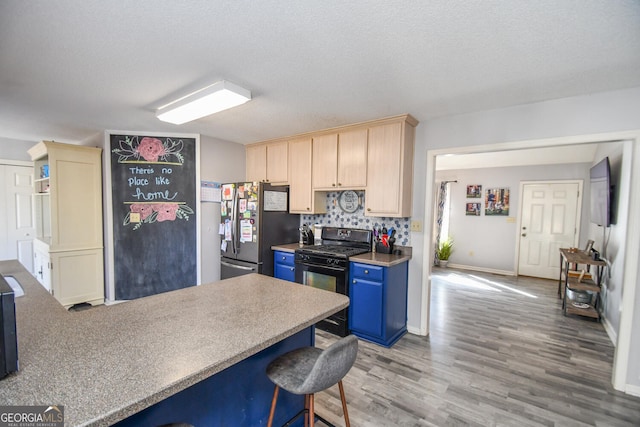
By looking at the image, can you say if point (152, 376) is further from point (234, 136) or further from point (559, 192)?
point (559, 192)

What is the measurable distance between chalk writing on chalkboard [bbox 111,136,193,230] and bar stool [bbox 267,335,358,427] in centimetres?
309

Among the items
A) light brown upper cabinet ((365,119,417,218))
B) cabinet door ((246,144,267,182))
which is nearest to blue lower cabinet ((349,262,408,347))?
light brown upper cabinet ((365,119,417,218))

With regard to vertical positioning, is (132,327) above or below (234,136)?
below

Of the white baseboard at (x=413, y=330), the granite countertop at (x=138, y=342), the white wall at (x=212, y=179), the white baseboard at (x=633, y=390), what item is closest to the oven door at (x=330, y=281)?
the white baseboard at (x=413, y=330)

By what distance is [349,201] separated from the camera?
3.70 m

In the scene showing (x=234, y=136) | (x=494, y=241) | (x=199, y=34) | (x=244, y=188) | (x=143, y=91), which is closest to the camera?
(x=199, y=34)

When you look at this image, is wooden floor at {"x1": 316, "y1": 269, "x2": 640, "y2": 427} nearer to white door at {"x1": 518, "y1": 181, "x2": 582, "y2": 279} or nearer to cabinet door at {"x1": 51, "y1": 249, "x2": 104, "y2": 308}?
white door at {"x1": 518, "y1": 181, "x2": 582, "y2": 279}

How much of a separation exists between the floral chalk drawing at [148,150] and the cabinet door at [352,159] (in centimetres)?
221

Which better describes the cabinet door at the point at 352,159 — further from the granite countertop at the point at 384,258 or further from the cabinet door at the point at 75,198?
the cabinet door at the point at 75,198

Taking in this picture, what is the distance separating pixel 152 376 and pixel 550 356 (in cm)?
344

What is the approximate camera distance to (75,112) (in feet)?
9.71

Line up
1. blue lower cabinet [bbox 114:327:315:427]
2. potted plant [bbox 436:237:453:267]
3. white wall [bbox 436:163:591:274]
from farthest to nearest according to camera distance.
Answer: potted plant [bbox 436:237:453:267], white wall [bbox 436:163:591:274], blue lower cabinet [bbox 114:327:315:427]

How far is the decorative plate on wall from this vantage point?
11.9 feet

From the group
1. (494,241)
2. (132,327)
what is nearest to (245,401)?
(132,327)
